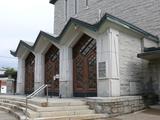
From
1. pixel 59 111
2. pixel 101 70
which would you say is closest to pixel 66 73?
pixel 101 70

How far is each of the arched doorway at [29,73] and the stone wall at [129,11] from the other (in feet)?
16.5

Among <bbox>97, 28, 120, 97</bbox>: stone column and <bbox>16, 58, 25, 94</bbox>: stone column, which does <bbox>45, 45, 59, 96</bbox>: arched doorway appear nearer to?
<bbox>16, 58, 25, 94</bbox>: stone column

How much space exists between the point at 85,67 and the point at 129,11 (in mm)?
5072

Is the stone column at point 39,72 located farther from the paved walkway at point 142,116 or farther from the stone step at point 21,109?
the paved walkway at point 142,116

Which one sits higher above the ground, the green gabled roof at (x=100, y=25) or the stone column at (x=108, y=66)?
the green gabled roof at (x=100, y=25)

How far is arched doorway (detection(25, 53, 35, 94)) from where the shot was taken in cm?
1950

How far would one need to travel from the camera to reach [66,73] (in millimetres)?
15039

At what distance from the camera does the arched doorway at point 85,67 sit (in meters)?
13.8

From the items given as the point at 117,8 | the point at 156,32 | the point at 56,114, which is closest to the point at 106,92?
the point at 56,114

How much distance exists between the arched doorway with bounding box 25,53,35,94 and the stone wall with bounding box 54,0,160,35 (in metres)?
5.02

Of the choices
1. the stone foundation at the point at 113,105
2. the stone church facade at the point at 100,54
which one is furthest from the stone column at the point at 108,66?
the stone foundation at the point at 113,105

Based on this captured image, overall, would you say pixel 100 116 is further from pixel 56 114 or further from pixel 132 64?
pixel 132 64

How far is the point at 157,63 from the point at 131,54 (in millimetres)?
1650

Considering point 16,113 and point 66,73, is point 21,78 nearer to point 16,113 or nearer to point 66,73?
point 66,73
